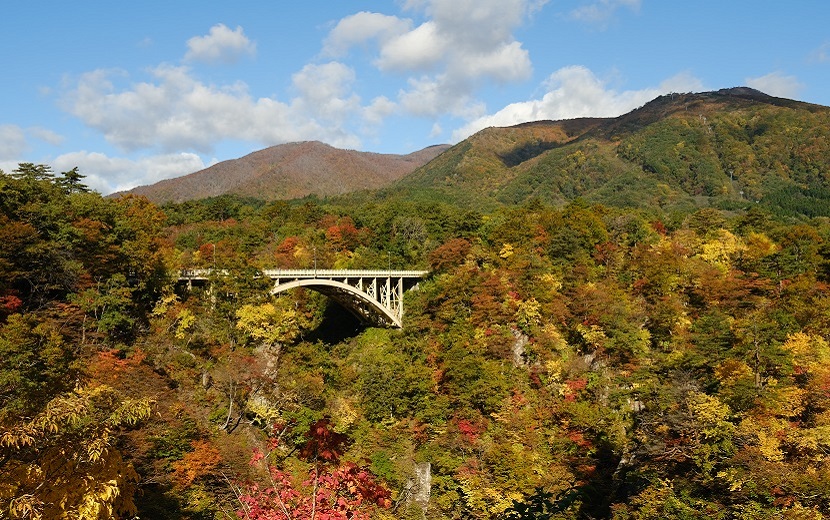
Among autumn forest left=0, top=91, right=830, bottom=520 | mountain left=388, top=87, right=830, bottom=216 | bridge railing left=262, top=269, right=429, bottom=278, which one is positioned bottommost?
autumn forest left=0, top=91, right=830, bottom=520

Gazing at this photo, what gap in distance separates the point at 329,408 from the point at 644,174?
10547 cm

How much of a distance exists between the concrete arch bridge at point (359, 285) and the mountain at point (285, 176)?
8314 centimetres

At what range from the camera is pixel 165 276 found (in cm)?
3055

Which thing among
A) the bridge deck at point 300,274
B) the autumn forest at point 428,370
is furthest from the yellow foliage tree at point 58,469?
the bridge deck at point 300,274

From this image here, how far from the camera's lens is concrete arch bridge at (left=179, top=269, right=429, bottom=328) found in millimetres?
33188

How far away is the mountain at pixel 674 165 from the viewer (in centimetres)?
9919

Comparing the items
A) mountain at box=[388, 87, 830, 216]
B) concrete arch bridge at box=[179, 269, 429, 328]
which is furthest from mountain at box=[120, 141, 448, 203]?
concrete arch bridge at box=[179, 269, 429, 328]

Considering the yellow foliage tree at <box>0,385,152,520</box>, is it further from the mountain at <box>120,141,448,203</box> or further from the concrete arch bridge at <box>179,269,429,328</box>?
the mountain at <box>120,141,448,203</box>

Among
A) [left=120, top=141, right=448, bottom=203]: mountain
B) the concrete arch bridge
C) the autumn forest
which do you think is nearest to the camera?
the autumn forest

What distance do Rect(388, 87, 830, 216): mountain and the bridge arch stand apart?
157 ft

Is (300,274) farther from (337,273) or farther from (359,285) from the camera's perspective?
(359,285)

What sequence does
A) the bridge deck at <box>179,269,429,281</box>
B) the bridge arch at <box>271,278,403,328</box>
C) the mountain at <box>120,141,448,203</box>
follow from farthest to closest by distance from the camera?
the mountain at <box>120,141,448,203</box> → the bridge arch at <box>271,278,403,328</box> → the bridge deck at <box>179,269,429,281</box>

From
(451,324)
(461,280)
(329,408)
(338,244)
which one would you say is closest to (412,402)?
(329,408)

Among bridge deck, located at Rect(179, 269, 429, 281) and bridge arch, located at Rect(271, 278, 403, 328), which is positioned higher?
bridge deck, located at Rect(179, 269, 429, 281)
